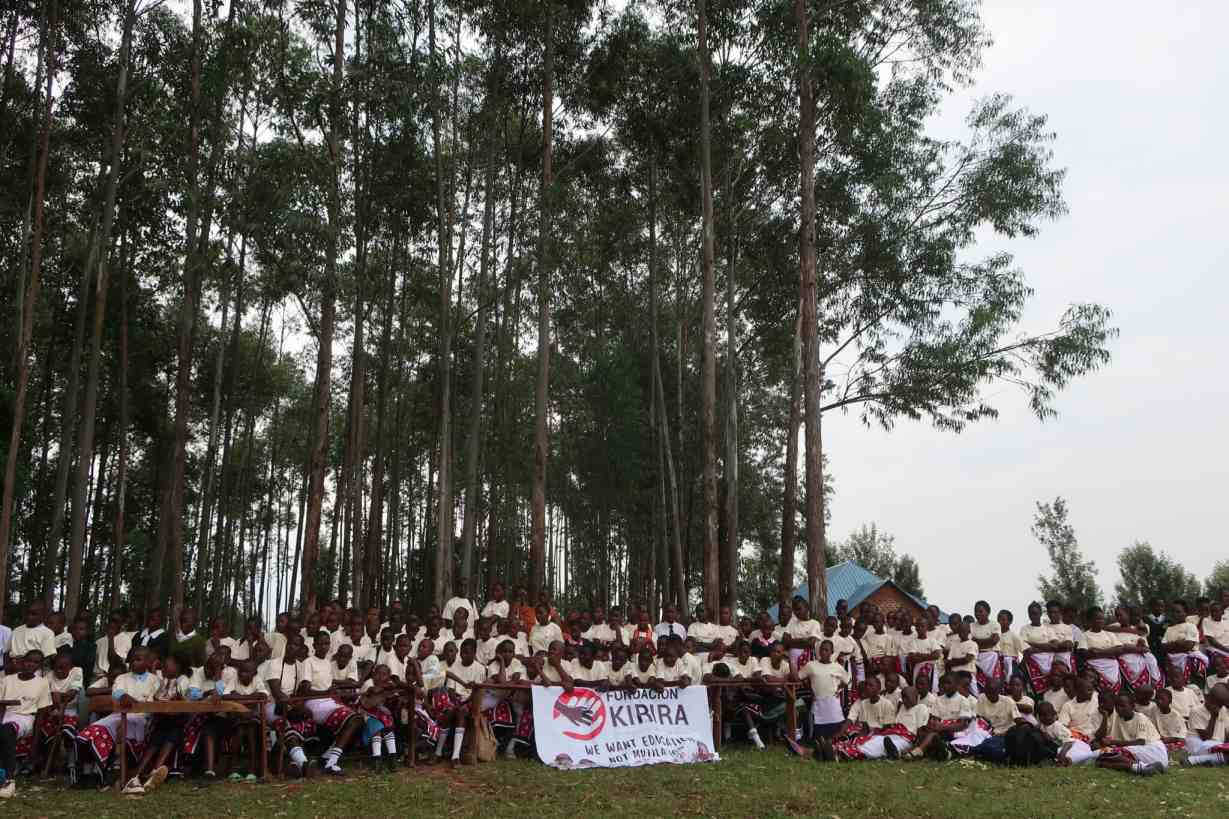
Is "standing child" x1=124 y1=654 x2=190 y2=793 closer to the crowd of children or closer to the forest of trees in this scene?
the crowd of children

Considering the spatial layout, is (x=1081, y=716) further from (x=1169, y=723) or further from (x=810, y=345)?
(x=810, y=345)

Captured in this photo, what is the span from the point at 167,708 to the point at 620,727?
4.25 m

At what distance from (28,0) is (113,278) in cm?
578

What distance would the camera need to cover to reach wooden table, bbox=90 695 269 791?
7.62 m

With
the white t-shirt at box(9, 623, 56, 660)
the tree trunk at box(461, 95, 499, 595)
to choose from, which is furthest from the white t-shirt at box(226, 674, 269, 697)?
the tree trunk at box(461, 95, 499, 595)

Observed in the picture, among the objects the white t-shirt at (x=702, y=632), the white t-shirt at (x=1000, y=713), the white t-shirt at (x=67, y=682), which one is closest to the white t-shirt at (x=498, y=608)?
the white t-shirt at (x=702, y=632)

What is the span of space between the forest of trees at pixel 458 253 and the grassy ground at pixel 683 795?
6418 mm

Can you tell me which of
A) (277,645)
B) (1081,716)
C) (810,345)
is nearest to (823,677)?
(1081,716)

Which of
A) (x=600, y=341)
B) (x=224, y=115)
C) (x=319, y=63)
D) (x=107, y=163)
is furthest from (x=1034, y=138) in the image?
(x=107, y=163)

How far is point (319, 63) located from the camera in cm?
1614

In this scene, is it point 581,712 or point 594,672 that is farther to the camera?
point 594,672

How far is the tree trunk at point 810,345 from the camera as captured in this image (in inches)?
565

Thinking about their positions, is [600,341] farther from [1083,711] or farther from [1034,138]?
[1083,711]

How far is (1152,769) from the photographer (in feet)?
28.2
